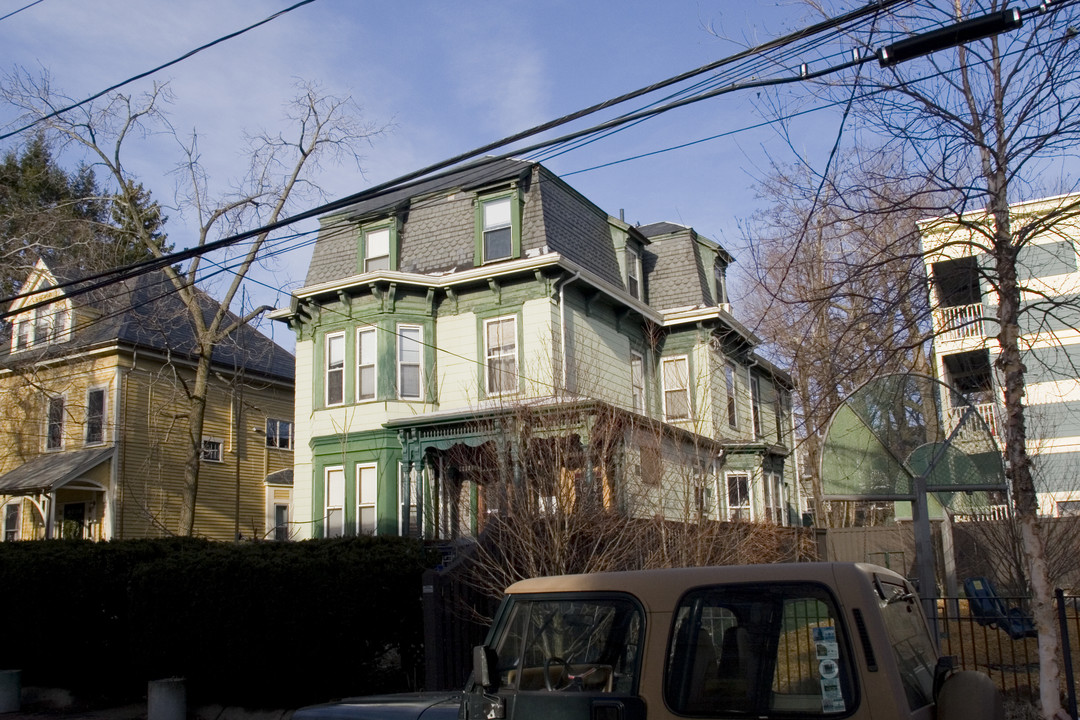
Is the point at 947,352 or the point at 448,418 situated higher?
the point at 947,352

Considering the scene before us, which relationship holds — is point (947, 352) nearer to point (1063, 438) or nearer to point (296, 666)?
point (1063, 438)

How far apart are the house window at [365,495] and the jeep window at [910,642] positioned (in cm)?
1766

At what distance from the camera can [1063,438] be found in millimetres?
28188

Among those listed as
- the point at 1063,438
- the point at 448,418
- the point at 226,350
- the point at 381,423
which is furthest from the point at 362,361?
the point at 1063,438

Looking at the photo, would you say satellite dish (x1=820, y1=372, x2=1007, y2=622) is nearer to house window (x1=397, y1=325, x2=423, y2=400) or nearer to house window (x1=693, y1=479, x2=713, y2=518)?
house window (x1=693, y1=479, x2=713, y2=518)

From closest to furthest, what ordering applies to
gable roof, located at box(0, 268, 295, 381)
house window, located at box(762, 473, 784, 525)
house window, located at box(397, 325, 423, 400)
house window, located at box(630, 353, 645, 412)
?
house window, located at box(397, 325, 423, 400) → house window, located at box(630, 353, 645, 412) → house window, located at box(762, 473, 784, 525) → gable roof, located at box(0, 268, 295, 381)

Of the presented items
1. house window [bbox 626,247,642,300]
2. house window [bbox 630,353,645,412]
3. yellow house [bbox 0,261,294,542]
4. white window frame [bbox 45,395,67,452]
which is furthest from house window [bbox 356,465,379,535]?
white window frame [bbox 45,395,67,452]

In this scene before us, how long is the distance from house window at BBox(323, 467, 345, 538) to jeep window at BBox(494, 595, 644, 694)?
57.9 feet

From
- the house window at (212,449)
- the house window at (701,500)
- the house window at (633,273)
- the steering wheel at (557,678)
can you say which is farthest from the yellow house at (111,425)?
the steering wheel at (557,678)

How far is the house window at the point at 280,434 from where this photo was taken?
32.0 m

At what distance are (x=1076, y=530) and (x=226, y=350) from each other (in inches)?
952

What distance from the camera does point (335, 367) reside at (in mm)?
22359

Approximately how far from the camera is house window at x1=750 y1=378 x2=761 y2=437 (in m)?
26.7

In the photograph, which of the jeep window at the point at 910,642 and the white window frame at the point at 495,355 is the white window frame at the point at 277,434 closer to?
the white window frame at the point at 495,355
